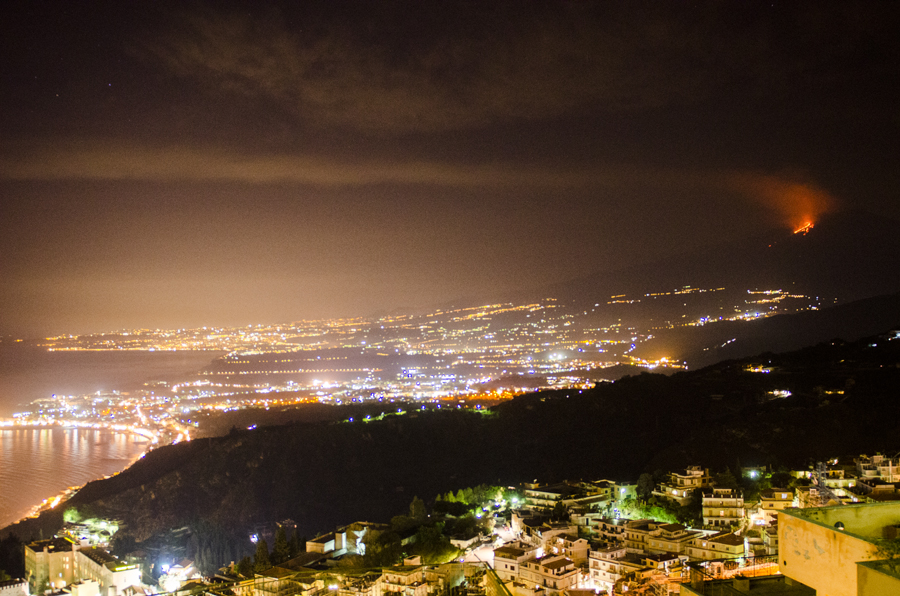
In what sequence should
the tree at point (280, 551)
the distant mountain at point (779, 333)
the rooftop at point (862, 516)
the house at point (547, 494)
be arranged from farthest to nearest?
the distant mountain at point (779, 333) < the house at point (547, 494) < the tree at point (280, 551) < the rooftop at point (862, 516)

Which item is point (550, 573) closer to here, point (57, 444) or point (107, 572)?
point (107, 572)

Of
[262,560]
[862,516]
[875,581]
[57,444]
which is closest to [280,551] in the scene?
[262,560]

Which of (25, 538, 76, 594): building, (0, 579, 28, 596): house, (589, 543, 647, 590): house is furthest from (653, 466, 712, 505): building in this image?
(0, 579, 28, 596): house

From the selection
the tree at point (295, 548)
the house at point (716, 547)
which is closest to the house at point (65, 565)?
the tree at point (295, 548)

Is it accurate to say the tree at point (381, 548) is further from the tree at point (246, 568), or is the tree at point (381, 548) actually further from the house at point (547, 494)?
the house at point (547, 494)

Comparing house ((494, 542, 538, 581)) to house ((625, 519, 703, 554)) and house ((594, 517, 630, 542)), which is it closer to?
house ((625, 519, 703, 554))

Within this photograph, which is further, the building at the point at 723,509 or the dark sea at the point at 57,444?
the dark sea at the point at 57,444
